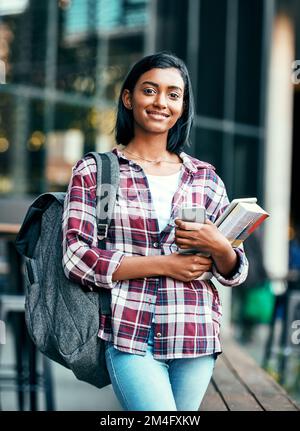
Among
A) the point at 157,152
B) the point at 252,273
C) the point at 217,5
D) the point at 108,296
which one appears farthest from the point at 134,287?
the point at 217,5

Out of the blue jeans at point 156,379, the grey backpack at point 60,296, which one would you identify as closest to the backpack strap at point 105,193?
the grey backpack at point 60,296

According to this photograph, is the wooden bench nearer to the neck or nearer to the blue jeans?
the blue jeans

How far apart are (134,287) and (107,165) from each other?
A: 361mm

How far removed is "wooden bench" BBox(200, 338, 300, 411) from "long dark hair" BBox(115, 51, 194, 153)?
1509 millimetres

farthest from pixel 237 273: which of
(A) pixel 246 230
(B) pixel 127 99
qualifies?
(B) pixel 127 99

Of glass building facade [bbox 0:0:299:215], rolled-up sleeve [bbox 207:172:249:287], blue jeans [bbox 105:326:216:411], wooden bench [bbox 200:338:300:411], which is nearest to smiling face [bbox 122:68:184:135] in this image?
rolled-up sleeve [bbox 207:172:249:287]

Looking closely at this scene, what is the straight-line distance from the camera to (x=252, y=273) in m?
9.02

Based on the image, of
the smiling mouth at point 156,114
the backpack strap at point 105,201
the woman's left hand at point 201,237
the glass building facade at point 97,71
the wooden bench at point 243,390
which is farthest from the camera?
the glass building facade at point 97,71

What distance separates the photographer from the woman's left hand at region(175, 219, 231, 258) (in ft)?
7.67

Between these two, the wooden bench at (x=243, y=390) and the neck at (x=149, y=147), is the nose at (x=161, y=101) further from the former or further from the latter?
the wooden bench at (x=243, y=390)

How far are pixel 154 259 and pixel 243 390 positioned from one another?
7.27 ft

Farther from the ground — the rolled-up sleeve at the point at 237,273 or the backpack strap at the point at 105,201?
the backpack strap at the point at 105,201

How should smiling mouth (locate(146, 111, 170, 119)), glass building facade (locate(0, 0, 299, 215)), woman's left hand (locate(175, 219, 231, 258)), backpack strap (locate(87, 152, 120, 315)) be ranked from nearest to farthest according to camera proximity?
1. woman's left hand (locate(175, 219, 231, 258))
2. backpack strap (locate(87, 152, 120, 315))
3. smiling mouth (locate(146, 111, 170, 119))
4. glass building facade (locate(0, 0, 299, 215))

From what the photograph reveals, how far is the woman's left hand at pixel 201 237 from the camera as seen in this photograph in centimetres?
234
